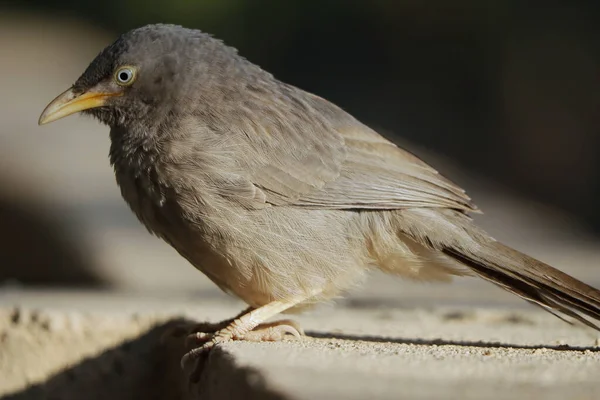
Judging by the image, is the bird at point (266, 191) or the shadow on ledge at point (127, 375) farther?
the shadow on ledge at point (127, 375)

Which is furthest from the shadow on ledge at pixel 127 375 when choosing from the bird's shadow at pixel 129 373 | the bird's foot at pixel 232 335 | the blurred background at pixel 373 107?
the blurred background at pixel 373 107

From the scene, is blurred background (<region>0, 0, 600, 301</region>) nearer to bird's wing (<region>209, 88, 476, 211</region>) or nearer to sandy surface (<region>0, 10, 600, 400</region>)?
sandy surface (<region>0, 10, 600, 400</region>)

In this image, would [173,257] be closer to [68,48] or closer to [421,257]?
[421,257]

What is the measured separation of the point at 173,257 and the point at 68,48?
10814 mm

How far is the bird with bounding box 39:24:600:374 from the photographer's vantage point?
454 cm

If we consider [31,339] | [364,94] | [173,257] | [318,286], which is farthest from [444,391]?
[364,94]

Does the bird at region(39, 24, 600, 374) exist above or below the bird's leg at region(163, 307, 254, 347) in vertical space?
above

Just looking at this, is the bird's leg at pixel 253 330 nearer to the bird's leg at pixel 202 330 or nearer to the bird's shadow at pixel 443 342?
the bird's leg at pixel 202 330

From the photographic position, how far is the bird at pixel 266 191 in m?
4.54

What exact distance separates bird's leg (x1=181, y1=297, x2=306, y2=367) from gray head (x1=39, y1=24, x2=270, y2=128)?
104cm

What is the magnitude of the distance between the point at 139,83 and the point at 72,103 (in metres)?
0.37

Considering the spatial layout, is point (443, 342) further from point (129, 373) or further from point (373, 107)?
point (373, 107)

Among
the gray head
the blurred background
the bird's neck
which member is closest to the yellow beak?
the gray head

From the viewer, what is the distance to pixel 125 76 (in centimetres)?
495
